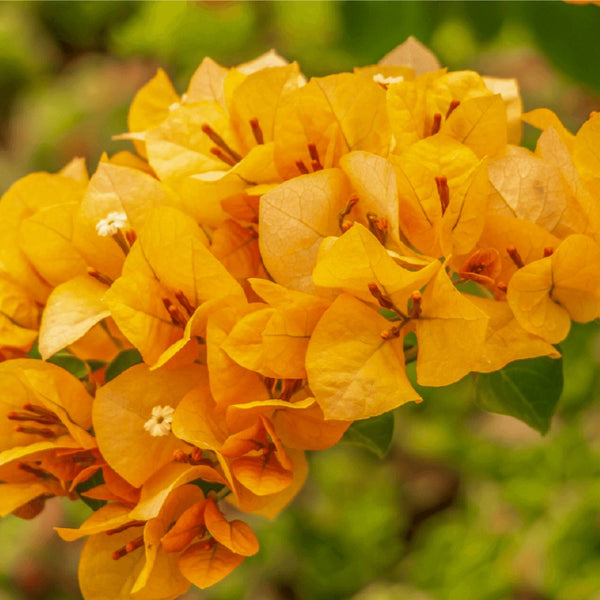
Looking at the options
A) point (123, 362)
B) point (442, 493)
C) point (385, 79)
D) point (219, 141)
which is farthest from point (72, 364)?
point (442, 493)

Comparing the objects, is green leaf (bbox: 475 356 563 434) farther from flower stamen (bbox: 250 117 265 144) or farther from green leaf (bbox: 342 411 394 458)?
flower stamen (bbox: 250 117 265 144)

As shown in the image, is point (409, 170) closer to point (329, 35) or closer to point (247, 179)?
point (247, 179)

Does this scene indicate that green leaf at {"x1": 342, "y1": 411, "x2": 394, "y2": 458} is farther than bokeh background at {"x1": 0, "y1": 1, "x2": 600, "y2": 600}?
No

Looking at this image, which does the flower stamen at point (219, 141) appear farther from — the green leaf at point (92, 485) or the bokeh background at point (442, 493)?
the bokeh background at point (442, 493)

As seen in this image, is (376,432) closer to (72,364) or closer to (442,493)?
(72,364)

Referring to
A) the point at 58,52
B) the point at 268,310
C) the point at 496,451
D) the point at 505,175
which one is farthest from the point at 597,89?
the point at 58,52

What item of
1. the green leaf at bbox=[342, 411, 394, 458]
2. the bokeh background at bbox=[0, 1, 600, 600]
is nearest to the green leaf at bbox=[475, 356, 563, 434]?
the green leaf at bbox=[342, 411, 394, 458]
